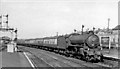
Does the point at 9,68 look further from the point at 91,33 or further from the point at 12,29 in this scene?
the point at 12,29

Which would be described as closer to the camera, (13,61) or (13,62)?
(13,62)

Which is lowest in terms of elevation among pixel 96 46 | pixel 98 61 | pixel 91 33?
pixel 98 61

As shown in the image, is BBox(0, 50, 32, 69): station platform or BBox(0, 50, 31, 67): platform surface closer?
BBox(0, 50, 32, 69): station platform

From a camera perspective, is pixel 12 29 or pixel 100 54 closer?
pixel 100 54

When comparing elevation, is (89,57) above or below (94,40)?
below

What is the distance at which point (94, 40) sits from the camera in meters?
23.7

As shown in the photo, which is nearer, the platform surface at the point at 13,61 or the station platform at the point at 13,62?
the station platform at the point at 13,62

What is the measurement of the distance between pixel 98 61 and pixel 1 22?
65.4ft

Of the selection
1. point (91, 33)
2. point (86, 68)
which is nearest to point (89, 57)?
point (91, 33)

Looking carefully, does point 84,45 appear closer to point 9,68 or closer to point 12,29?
point 9,68

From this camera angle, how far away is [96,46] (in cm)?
2383

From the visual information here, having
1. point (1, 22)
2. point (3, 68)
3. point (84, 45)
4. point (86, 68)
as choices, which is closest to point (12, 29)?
point (1, 22)

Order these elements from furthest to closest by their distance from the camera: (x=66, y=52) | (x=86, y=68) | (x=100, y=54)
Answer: (x=66, y=52)
(x=100, y=54)
(x=86, y=68)

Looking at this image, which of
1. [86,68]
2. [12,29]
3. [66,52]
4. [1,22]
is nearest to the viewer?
[86,68]
